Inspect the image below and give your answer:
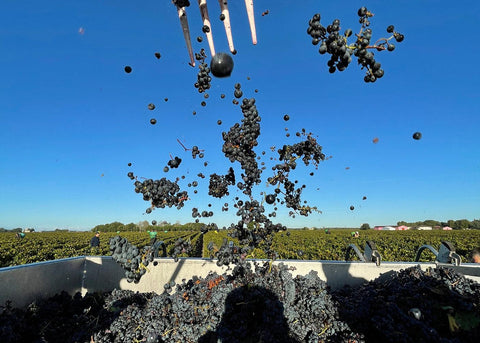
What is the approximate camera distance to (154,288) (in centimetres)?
355

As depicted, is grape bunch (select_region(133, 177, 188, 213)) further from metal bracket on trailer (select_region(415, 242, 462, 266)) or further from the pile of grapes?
metal bracket on trailer (select_region(415, 242, 462, 266))

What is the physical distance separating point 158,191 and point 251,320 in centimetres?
205

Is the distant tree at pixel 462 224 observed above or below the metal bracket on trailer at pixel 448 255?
below

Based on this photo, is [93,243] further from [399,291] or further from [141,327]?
[399,291]

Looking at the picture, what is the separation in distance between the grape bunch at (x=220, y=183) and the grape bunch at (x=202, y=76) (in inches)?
54.0

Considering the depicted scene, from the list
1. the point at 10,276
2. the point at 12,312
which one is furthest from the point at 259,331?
the point at 10,276

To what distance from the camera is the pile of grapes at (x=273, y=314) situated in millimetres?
2205

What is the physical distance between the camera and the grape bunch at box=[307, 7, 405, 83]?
1981 millimetres

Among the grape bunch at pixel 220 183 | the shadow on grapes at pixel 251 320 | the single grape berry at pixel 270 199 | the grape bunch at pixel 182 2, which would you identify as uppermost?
the grape bunch at pixel 182 2

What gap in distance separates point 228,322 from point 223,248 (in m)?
0.81

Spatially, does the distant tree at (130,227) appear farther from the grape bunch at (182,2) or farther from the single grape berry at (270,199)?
the grape bunch at (182,2)

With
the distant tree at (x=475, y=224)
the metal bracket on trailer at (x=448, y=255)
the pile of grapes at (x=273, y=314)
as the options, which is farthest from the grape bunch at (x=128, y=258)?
the distant tree at (x=475, y=224)

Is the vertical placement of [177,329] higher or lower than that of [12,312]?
lower

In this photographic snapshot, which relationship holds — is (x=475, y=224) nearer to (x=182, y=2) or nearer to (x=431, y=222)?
(x=431, y=222)
